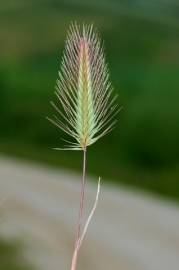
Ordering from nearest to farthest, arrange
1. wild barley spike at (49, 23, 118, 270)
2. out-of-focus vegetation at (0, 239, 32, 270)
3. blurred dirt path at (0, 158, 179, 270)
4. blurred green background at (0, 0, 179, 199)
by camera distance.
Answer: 1. wild barley spike at (49, 23, 118, 270)
2. out-of-focus vegetation at (0, 239, 32, 270)
3. blurred dirt path at (0, 158, 179, 270)
4. blurred green background at (0, 0, 179, 199)

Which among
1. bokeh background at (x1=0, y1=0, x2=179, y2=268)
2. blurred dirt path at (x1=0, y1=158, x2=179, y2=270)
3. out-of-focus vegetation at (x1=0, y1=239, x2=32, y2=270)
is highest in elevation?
bokeh background at (x1=0, y1=0, x2=179, y2=268)

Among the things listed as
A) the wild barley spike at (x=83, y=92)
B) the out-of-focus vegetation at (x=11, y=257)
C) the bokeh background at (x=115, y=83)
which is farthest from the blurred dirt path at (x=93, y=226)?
the wild barley spike at (x=83, y=92)

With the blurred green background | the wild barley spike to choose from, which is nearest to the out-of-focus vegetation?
the blurred green background

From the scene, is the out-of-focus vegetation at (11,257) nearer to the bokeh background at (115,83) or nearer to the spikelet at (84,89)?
the bokeh background at (115,83)

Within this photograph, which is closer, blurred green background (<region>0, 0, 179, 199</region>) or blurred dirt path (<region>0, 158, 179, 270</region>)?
blurred dirt path (<region>0, 158, 179, 270</region>)

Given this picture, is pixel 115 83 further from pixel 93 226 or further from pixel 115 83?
pixel 93 226

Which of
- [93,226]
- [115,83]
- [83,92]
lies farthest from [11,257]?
[115,83]

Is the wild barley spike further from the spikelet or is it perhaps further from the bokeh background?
the bokeh background
